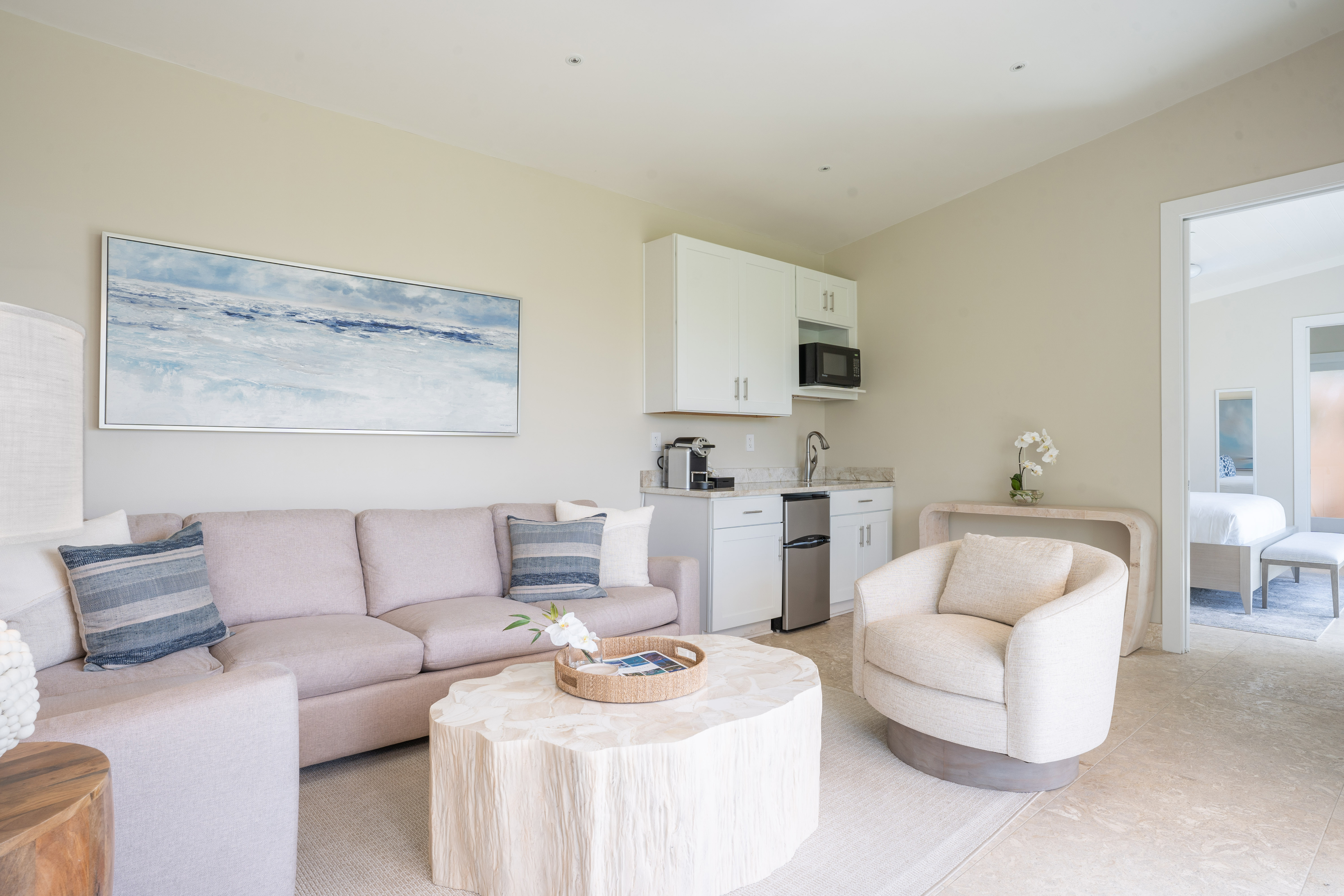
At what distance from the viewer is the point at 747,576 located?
161 inches

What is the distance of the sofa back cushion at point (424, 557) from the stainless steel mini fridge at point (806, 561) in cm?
183

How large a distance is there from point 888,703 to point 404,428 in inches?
95.0

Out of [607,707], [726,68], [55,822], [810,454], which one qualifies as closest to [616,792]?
[607,707]

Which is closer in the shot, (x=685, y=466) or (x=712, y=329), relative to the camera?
(x=685, y=466)

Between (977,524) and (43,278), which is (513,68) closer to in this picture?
(43,278)

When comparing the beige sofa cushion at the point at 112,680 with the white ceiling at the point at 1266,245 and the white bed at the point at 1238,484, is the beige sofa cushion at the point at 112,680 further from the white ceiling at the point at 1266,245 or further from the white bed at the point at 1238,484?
the white bed at the point at 1238,484

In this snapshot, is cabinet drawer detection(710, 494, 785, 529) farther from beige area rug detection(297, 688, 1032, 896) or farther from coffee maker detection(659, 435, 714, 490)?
beige area rug detection(297, 688, 1032, 896)

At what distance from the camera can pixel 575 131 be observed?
142 inches

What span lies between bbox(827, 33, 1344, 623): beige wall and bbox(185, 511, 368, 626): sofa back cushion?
3.76m

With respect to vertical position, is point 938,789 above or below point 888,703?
below

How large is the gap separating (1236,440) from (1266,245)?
2.10m

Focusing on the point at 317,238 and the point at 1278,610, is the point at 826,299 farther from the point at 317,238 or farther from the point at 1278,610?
the point at 1278,610

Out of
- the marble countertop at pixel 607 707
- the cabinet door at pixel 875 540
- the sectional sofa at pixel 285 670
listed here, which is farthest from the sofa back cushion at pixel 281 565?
the cabinet door at pixel 875 540

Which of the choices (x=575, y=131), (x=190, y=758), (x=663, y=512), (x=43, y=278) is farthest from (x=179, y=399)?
(x=663, y=512)
